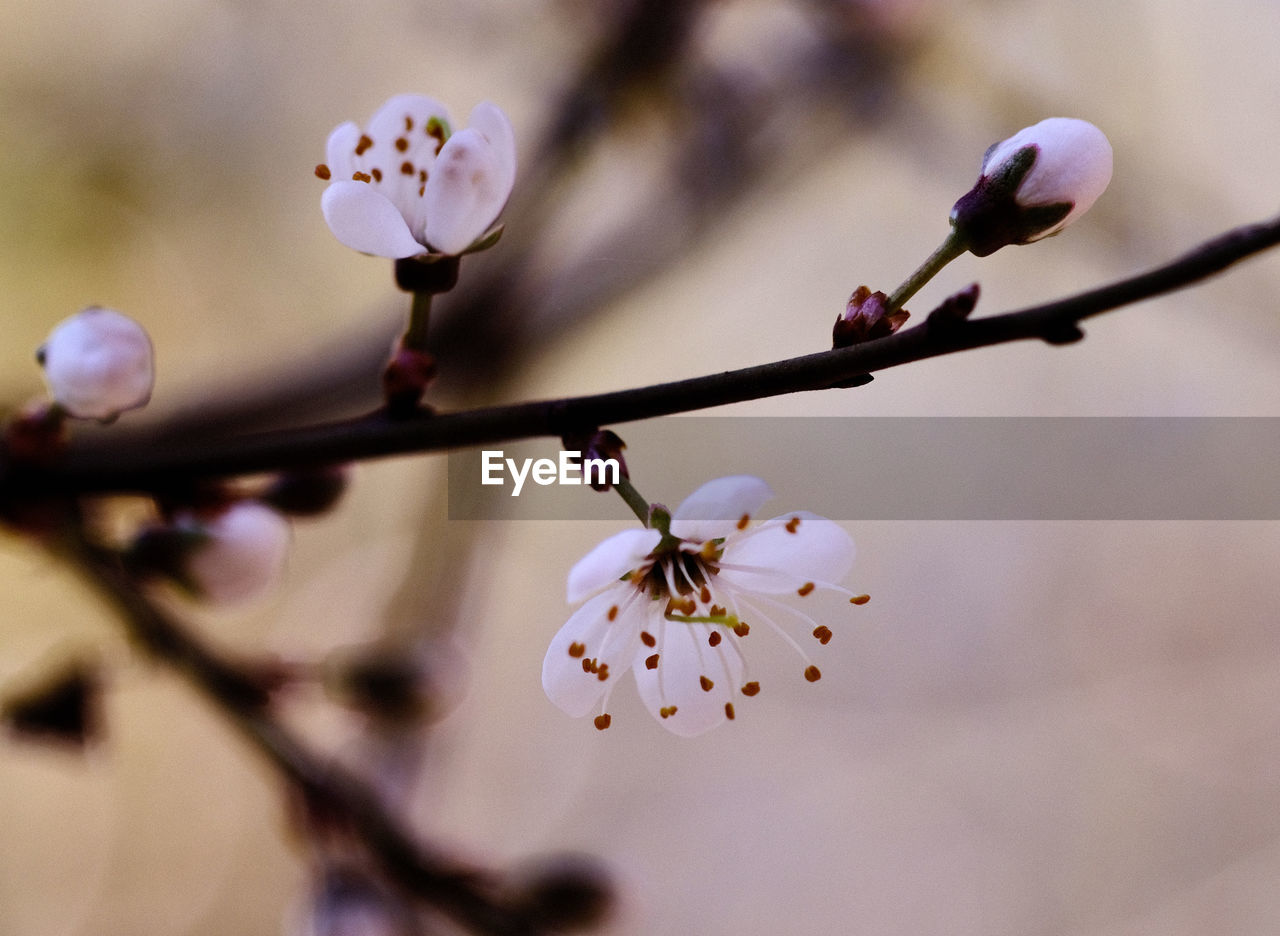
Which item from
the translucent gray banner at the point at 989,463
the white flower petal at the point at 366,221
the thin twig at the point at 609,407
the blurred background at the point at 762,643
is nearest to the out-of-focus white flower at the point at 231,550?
the thin twig at the point at 609,407

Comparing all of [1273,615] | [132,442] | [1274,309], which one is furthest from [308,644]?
[1273,615]

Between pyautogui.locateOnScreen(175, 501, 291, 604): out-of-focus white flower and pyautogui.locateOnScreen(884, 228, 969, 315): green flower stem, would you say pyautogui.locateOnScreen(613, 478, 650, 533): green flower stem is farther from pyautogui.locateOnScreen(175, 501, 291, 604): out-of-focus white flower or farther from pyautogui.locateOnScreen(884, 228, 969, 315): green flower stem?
pyautogui.locateOnScreen(175, 501, 291, 604): out-of-focus white flower

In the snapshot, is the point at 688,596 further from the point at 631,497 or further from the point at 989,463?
the point at 989,463

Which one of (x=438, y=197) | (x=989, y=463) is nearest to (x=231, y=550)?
(x=438, y=197)

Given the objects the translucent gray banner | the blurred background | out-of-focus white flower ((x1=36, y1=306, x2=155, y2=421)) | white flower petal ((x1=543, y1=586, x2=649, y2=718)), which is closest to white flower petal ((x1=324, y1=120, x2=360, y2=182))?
out-of-focus white flower ((x1=36, y1=306, x2=155, y2=421))

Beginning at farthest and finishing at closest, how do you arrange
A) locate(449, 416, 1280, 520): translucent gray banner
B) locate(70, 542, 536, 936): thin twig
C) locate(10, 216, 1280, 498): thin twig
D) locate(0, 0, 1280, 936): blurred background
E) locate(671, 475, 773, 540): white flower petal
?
locate(0, 0, 1280, 936): blurred background
locate(449, 416, 1280, 520): translucent gray banner
locate(70, 542, 536, 936): thin twig
locate(671, 475, 773, 540): white flower petal
locate(10, 216, 1280, 498): thin twig

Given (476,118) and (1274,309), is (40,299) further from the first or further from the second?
(1274,309)
